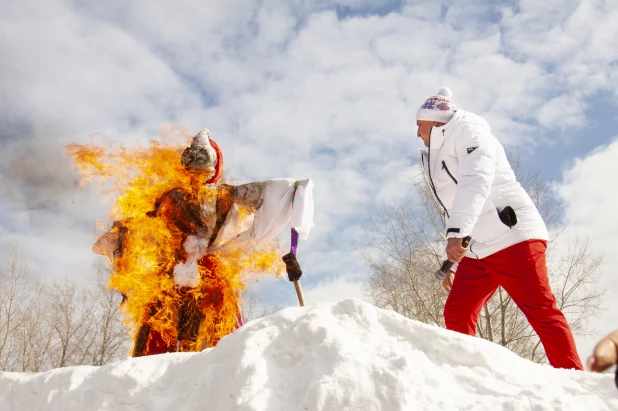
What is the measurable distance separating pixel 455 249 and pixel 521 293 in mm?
457

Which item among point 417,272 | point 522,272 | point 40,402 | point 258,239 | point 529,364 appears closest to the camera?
point 529,364

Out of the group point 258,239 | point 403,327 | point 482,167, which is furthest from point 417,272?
point 403,327

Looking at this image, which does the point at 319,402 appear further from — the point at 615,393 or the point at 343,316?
the point at 615,393

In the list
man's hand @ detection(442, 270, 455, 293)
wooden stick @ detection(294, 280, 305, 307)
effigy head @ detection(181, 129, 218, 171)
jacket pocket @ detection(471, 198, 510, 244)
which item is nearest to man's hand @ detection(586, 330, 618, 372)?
jacket pocket @ detection(471, 198, 510, 244)

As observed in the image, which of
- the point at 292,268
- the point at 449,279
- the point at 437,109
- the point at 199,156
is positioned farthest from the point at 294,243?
the point at 437,109

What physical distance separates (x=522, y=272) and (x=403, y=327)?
3.81 ft

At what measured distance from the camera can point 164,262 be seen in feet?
15.6

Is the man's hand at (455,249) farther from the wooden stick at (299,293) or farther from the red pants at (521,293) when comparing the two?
the wooden stick at (299,293)

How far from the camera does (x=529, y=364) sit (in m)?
1.97

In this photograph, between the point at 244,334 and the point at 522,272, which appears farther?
the point at 522,272

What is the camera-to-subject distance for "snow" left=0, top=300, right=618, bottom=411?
5.55ft

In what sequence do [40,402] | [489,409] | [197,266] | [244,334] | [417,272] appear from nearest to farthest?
[489,409], [244,334], [40,402], [197,266], [417,272]

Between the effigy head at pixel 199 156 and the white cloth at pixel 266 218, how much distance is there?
1.76 ft

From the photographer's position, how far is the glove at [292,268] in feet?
14.7
